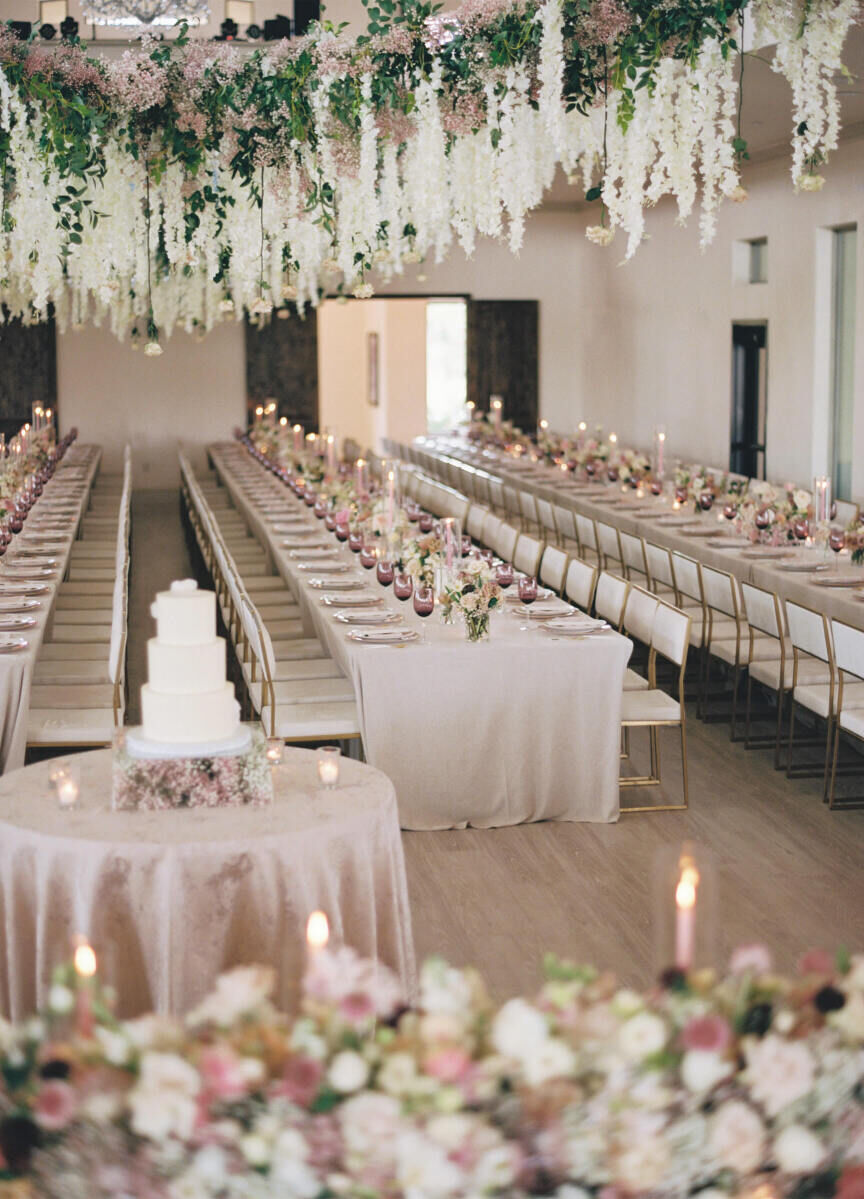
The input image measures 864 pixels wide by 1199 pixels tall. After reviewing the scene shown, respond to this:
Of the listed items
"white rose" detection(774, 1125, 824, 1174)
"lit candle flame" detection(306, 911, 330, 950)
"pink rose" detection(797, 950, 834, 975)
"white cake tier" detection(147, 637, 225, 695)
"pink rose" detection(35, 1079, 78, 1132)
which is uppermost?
"white cake tier" detection(147, 637, 225, 695)

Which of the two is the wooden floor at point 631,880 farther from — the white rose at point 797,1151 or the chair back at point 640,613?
the white rose at point 797,1151

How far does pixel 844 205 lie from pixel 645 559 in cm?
367

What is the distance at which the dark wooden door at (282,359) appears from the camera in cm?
1786

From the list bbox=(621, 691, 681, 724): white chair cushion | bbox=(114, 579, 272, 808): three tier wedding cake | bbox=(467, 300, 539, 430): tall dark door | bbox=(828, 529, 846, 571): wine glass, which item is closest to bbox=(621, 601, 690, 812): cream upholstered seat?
bbox=(621, 691, 681, 724): white chair cushion

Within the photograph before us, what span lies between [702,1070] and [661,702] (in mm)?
3904

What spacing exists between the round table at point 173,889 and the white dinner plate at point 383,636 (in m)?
1.99

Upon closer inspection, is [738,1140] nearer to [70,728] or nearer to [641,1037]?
[641,1037]

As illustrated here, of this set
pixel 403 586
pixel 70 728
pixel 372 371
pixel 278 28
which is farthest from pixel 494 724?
pixel 372 371

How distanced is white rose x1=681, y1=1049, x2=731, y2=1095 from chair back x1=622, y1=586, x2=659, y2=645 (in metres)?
4.12

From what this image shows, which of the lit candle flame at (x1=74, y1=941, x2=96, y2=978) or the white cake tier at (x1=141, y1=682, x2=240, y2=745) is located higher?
the white cake tier at (x1=141, y1=682, x2=240, y2=745)

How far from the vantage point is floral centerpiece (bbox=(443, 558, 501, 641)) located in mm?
5477

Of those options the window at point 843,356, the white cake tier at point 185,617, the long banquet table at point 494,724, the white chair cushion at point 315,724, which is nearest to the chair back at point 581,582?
the long banquet table at point 494,724

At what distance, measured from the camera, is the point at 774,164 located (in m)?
11.2

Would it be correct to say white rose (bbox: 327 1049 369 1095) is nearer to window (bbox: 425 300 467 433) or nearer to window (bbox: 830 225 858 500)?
window (bbox: 830 225 858 500)
